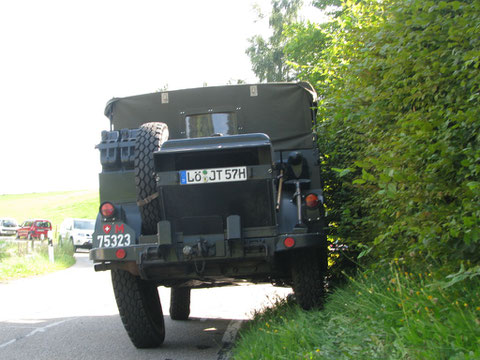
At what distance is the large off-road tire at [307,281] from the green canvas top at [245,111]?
5.87ft

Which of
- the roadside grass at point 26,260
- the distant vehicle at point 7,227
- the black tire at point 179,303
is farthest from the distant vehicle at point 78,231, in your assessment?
the black tire at point 179,303

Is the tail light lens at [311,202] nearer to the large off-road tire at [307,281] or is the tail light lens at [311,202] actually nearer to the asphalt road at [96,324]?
the large off-road tire at [307,281]

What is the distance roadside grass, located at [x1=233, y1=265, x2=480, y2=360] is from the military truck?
671mm

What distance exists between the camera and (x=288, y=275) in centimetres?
685

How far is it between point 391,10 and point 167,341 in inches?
186

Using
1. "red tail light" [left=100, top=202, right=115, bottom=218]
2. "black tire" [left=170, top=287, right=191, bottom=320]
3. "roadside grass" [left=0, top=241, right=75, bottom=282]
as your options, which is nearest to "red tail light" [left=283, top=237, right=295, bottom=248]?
"red tail light" [left=100, top=202, right=115, bottom=218]

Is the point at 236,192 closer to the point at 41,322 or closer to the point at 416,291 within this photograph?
the point at 416,291

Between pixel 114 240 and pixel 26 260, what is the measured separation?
47.7 feet

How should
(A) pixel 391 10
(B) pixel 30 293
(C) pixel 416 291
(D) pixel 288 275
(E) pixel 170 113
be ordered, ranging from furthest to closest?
(B) pixel 30 293
(E) pixel 170 113
(D) pixel 288 275
(A) pixel 391 10
(C) pixel 416 291

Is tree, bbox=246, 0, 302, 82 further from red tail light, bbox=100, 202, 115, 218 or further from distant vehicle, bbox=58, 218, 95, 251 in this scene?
red tail light, bbox=100, 202, 115, 218

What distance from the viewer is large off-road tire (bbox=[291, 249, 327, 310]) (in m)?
6.42

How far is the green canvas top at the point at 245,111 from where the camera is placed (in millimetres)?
7754

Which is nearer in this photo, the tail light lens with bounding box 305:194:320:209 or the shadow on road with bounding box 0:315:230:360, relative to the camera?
the tail light lens with bounding box 305:194:320:209

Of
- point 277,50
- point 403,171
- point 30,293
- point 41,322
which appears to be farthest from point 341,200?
point 277,50
